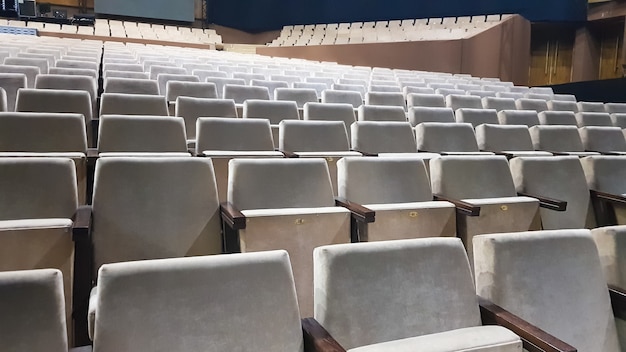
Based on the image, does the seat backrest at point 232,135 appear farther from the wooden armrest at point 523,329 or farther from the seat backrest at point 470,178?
the wooden armrest at point 523,329

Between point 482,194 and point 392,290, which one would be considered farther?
point 482,194

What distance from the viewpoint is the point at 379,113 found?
0.78 meters

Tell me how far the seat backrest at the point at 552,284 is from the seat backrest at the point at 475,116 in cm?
55

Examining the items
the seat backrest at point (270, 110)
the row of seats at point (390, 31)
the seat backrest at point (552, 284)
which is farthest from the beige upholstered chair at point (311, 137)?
the row of seats at point (390, 31)

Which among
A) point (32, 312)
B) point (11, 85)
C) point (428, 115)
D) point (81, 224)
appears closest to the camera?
point (32, 312)

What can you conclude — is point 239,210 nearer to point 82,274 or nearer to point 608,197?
point 82,274

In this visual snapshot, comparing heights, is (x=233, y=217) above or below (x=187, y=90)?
below

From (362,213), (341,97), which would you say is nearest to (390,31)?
(341,97)

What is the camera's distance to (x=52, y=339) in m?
0.20

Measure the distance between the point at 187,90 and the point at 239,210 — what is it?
1.61 feet

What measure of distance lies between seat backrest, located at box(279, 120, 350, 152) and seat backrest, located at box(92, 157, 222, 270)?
8.4 inches

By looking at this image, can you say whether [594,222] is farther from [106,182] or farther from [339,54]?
[339,54]

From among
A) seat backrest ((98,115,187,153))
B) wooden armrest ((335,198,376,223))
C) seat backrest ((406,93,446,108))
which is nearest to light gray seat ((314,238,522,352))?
wooden armrest ((335,198,376,223))

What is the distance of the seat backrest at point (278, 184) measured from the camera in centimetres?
42
